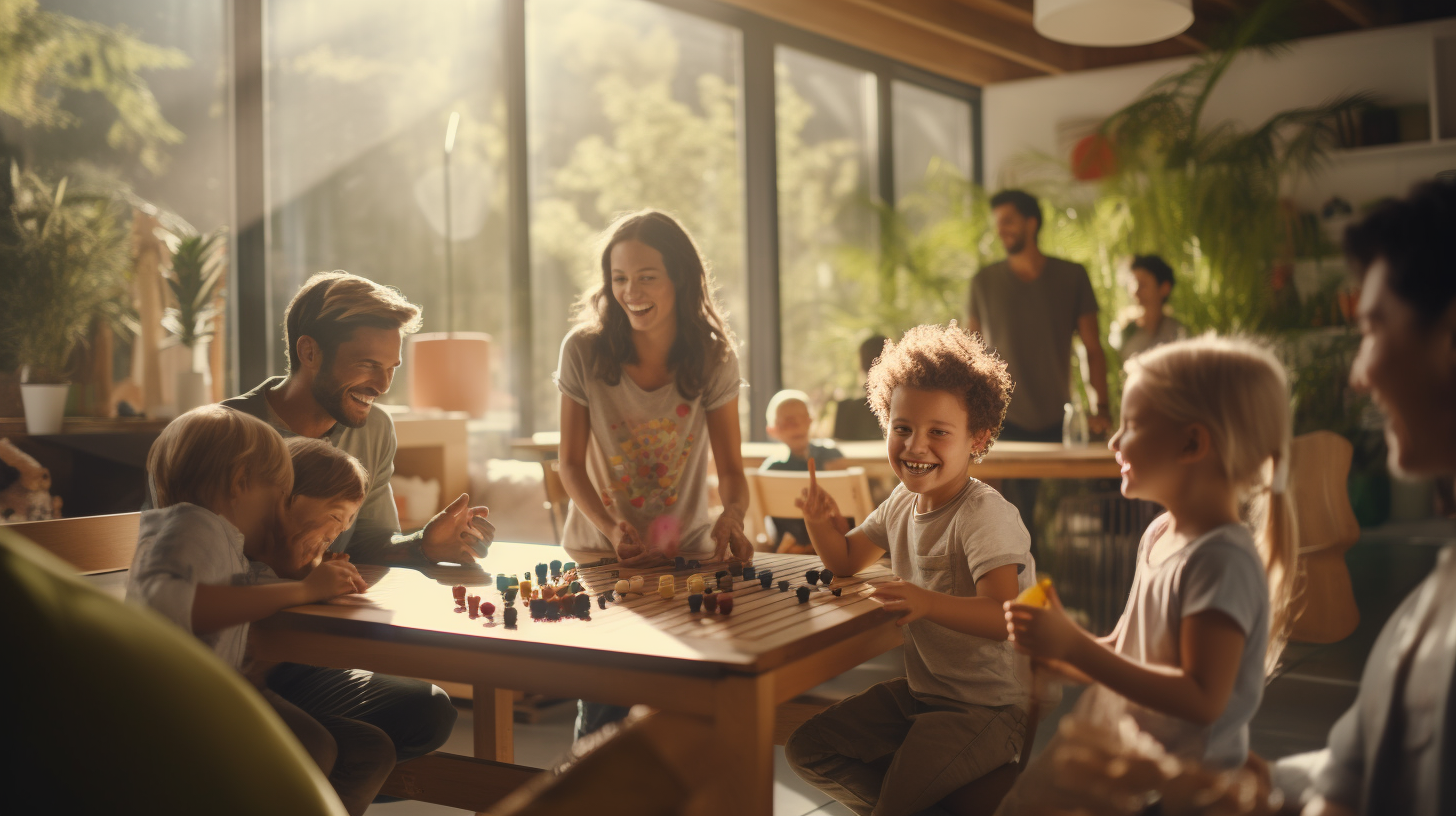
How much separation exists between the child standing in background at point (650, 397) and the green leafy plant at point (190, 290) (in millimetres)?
2003

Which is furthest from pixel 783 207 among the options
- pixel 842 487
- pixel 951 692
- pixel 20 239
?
pixel 951 692

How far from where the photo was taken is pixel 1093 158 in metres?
6.89

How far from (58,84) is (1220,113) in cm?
739

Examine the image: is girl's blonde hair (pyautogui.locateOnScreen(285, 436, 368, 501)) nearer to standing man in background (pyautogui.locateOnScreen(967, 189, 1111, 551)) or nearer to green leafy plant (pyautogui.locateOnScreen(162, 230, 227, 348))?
green leafy plant (pyautogui.locateOnScreen(162, 230, 227, 348))

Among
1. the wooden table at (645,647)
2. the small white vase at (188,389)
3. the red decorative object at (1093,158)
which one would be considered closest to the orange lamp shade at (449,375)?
the small white vase at (188,389)

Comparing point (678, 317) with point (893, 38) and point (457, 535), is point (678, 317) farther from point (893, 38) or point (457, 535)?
point (893, 38)

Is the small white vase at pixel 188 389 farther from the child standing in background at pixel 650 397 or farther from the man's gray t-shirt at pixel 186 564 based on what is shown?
the man's gray t-shirt at pixel 186 564

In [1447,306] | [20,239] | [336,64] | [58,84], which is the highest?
[336,64]

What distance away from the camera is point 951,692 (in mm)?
1701

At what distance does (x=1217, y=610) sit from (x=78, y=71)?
3854mm

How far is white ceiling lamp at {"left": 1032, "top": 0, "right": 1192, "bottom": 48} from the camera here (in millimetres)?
4770

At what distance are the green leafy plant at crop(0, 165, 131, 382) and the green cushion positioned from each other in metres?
3.19

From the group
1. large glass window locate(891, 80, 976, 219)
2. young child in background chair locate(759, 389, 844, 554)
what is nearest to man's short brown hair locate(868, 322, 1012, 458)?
young child in background chair locate(759, 389, 844, 554)

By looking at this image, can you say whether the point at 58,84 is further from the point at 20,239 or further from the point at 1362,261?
the point at 1362,261
